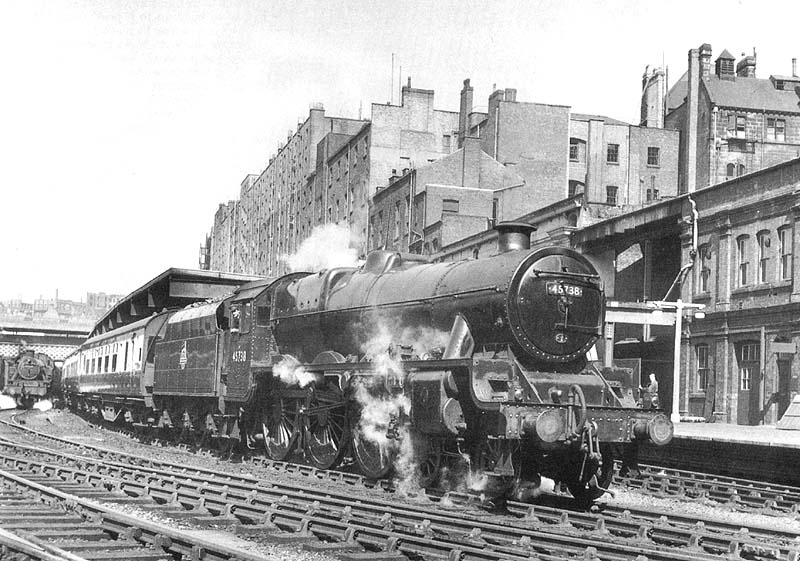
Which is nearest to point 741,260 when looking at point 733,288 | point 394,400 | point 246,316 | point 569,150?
point 733,288

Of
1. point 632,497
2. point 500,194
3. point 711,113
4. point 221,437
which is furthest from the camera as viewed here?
point 711,113

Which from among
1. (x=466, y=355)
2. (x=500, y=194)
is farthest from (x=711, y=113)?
(x=466, y=355)

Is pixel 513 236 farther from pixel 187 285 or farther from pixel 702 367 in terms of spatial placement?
pixel 187 285

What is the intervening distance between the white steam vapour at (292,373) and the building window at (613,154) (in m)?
40.9

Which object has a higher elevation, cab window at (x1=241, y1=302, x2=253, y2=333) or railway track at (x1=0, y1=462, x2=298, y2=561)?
cab window at (x1=241, y1=302, x2=253, y2=333)

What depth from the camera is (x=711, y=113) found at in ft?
175

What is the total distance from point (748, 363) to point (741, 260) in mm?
2816

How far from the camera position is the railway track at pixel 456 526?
25.4ft

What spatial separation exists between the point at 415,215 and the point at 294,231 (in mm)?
24066

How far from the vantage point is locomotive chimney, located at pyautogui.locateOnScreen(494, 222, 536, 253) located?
11.9m

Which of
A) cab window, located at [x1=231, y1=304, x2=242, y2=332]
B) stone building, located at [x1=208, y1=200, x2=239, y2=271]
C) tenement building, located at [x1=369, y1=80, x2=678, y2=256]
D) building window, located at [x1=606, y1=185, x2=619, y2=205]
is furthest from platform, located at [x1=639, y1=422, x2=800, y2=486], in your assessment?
stone building, located at [x1=208, y1=200, x2=239, y2=271]

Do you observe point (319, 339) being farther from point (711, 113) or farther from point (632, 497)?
point (711, 113)

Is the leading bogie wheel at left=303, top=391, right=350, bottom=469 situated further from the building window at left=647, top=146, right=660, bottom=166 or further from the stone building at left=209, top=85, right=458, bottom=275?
the building window at left=647, top=146, right=660, bottom=166

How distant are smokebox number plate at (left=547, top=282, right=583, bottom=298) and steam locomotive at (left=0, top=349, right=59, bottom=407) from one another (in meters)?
37.6
